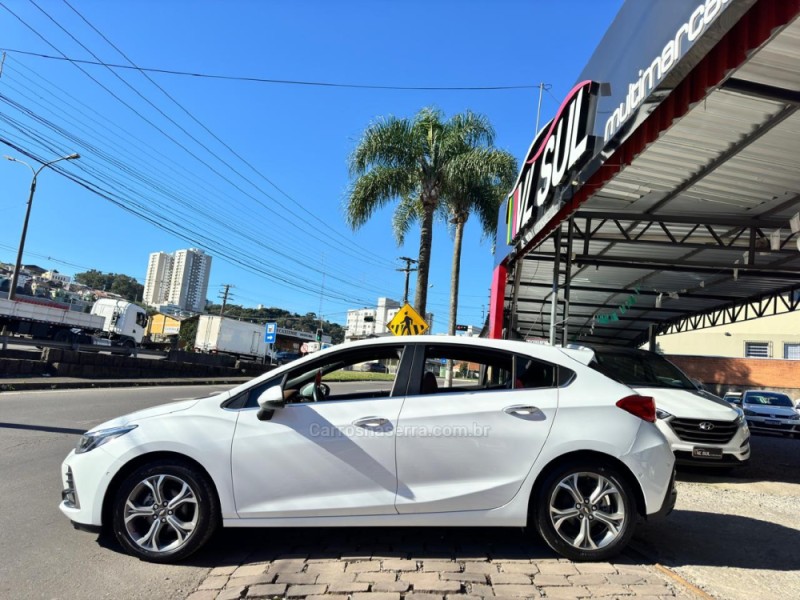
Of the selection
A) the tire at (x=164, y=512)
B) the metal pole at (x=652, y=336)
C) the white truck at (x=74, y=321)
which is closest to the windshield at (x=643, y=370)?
the tire at (x=164, y=512)

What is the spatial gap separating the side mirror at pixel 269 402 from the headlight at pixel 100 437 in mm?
925

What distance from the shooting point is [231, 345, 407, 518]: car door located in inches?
158

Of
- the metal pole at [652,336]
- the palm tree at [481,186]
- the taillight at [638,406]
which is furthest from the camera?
the metal pole at [652,336]

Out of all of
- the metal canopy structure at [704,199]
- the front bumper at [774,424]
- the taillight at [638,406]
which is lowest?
the front bumper at [774,424]

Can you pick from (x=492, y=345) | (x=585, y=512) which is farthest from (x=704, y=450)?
(x=492, y=345)

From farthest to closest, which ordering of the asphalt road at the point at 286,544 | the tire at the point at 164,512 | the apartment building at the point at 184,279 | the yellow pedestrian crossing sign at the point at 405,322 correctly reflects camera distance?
the apartment building at the point at 184,279 < the yellow pedestrian crossing sign at the point at 405,322 < the tire at the point at 164,512 < the asphalt road at the point at 286,544

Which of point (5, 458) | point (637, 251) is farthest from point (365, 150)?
point (5, 458)

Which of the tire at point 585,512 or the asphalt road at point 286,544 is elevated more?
the tire at point 585,512

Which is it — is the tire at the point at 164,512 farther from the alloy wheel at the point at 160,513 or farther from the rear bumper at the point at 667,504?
the rear bumper at the point at 667,504

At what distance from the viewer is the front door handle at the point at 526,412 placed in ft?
13.7

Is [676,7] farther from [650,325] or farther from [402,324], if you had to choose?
[650,325]

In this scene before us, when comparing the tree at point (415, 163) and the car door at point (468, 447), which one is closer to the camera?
the car door at point (468, 447)

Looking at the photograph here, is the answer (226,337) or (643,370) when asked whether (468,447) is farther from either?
(226,337)

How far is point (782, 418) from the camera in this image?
16031 millimetres
